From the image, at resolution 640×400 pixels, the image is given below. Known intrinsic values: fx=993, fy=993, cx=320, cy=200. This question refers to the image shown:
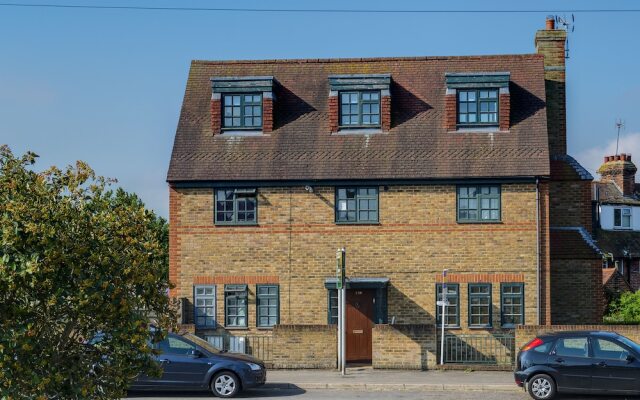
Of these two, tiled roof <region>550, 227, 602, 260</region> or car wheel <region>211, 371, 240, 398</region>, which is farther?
tiled roof <region>550, 227, 602, 260</region>

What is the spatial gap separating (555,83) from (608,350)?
41.6 feet

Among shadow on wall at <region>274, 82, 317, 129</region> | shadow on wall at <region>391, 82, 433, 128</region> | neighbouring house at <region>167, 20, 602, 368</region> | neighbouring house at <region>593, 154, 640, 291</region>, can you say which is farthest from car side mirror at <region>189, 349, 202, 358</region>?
neighbouring house at <region>593, 154, 640, 291</region>

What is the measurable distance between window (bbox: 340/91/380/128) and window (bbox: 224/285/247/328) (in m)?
5.73

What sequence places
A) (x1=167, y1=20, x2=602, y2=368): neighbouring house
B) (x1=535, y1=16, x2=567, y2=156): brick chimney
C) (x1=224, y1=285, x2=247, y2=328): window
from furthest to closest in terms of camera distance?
(x1=535, y1=16, x2=567, y2=156): brick chimney
(x1=224, y1=285, x2=247, y2=328): window
(x1=167, y1=20, x2=602, y2=368): neighbouring house

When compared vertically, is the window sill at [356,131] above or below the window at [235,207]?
above

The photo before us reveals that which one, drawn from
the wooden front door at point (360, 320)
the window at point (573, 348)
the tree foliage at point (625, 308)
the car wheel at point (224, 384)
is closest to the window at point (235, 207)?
the wooden front door at point (360, 320)

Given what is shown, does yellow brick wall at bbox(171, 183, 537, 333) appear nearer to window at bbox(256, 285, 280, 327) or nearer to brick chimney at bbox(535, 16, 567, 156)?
window at bbox(256, 285, 280, 327)

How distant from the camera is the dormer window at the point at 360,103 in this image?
1144 inches

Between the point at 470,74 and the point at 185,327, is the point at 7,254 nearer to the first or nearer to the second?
the point at 185,327

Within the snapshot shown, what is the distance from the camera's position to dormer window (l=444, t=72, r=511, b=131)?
2872 cm

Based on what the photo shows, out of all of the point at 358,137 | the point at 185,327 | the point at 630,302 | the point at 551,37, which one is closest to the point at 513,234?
the point at 358,137

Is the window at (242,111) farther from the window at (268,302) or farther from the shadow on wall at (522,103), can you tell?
the shadow on wall at (522,103)

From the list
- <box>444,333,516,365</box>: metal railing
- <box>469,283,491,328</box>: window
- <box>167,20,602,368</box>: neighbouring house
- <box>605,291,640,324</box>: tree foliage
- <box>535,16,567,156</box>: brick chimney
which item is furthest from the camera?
<box>605,291,640,324</box>: tree foliage

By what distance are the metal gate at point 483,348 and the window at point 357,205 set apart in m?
4.13
